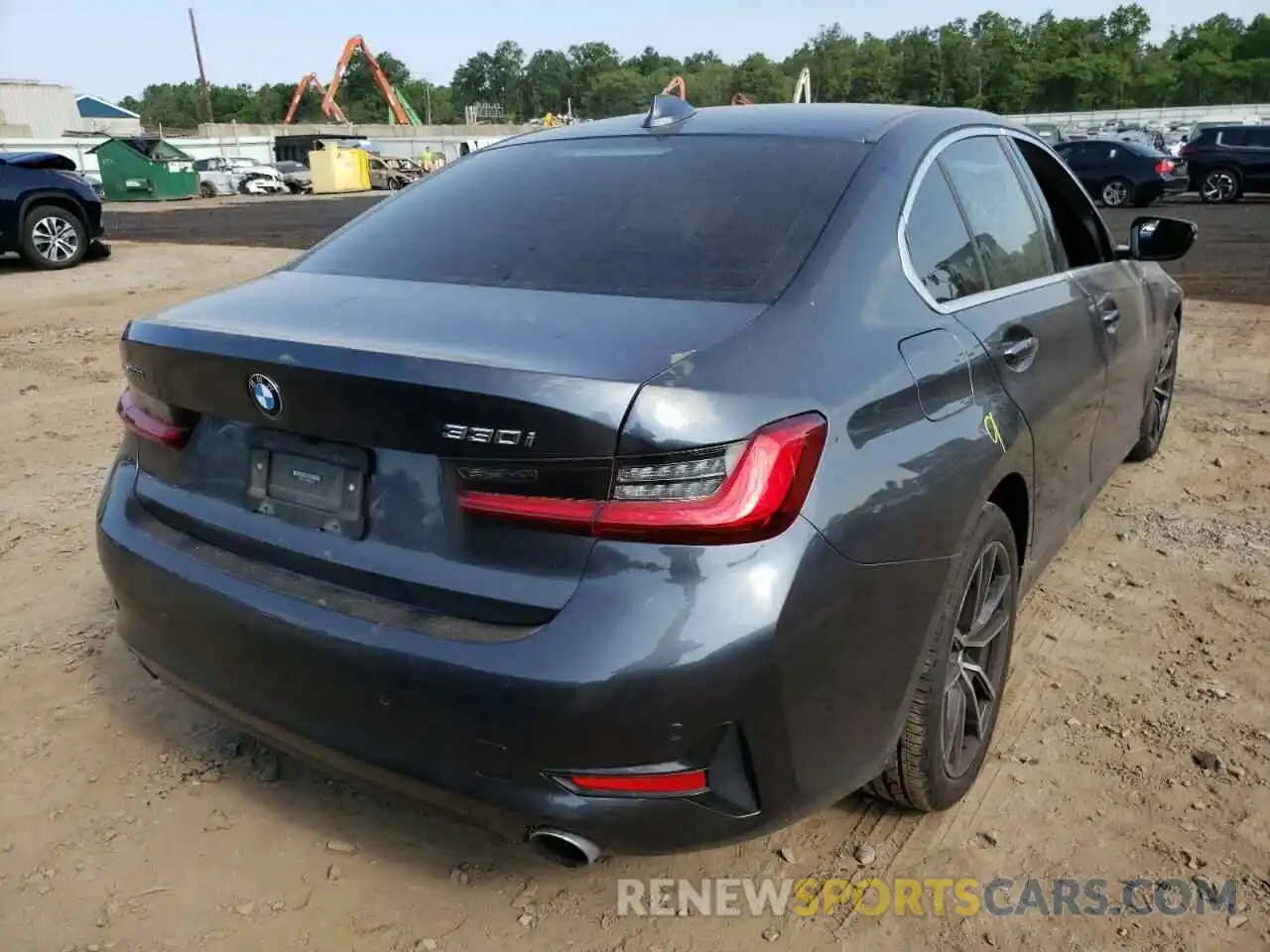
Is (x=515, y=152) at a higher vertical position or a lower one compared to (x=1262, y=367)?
higher

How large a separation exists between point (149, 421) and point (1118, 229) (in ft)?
54.1

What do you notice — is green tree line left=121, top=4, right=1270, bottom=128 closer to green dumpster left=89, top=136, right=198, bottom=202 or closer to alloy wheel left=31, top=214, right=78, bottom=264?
green dumpster left=89, top=136, right=198, bottom=202

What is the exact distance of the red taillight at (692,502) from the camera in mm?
1706

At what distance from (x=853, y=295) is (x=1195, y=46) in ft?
379

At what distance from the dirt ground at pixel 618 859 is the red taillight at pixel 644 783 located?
0.33 m

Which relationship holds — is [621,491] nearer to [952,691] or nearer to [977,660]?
[952,691]

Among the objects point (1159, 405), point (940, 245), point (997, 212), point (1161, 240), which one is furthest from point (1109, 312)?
point (1159, 405)

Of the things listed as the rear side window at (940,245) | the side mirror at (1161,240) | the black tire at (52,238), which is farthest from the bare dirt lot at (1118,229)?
the rear side window at (940,245)

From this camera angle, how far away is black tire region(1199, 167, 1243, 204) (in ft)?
70.8

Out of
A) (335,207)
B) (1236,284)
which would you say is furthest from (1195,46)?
(1236,284)

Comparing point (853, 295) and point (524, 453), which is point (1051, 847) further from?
point (524, 453)

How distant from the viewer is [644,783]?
178cm

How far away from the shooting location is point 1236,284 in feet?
35.4

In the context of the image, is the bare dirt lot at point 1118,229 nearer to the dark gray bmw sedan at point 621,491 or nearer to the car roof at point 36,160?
the car roof at point 36,160
